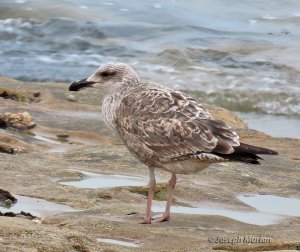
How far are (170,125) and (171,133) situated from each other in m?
0.06

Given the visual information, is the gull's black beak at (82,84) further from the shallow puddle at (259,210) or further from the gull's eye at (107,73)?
the shallow puddle at (259,210)

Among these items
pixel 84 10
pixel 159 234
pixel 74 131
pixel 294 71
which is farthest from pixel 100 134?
pixel 84 10

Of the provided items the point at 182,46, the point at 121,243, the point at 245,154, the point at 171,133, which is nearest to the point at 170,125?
the point at 171,133

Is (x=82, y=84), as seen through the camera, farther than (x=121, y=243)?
Yes

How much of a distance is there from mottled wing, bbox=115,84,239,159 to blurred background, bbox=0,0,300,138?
6414 millimetres

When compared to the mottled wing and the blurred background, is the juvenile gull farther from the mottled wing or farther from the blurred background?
the blurred background

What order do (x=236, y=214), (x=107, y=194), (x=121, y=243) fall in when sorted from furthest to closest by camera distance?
(x=107, y=194), (x=236, y=214), (x=121, y=243)

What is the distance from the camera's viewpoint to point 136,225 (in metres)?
6.06

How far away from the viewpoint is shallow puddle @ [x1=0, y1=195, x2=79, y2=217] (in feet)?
20.5

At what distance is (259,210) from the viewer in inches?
276

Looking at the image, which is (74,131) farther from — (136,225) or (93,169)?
(136,225)

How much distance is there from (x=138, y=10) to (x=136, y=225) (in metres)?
16.7

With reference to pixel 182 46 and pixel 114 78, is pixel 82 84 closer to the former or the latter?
pixel 114 78

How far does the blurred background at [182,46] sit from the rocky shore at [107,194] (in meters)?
4.40
